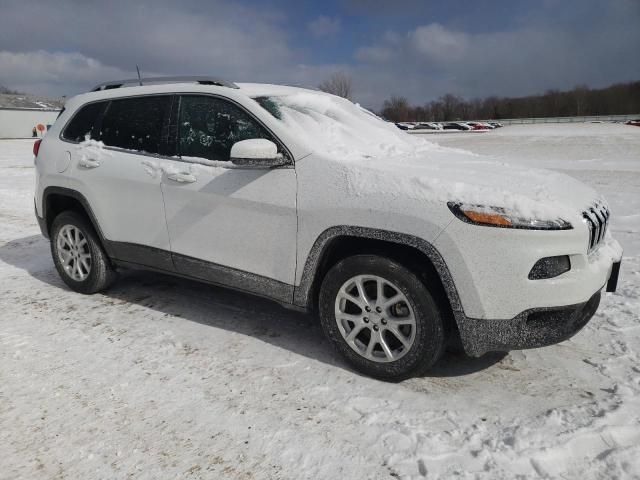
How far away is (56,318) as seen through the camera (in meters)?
3.91

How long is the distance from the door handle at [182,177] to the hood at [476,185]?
1.14m

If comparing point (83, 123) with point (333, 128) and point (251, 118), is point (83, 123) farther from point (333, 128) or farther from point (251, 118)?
point (333, 128)

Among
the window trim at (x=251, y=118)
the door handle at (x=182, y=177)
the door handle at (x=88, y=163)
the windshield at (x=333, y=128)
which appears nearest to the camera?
the window trim at (x=251, y=118)

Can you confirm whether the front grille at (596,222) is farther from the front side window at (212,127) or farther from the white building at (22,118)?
the white building at (22,118)

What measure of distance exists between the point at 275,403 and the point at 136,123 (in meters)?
2.45

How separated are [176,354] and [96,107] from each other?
228cm

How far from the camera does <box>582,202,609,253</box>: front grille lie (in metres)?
2.64

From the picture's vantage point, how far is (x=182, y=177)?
347 cm

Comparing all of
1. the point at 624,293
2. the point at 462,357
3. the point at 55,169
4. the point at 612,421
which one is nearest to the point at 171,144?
the point at 55,169

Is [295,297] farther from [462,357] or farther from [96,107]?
[96,107]

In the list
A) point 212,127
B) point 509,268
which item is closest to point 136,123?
point 212,127

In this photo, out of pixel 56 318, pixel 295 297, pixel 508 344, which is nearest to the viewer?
pixel 508 344

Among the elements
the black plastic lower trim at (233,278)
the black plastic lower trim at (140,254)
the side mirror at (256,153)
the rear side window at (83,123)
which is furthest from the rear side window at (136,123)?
the side mirror at (256,153)

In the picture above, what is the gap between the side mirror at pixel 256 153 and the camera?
2930 millimetres
